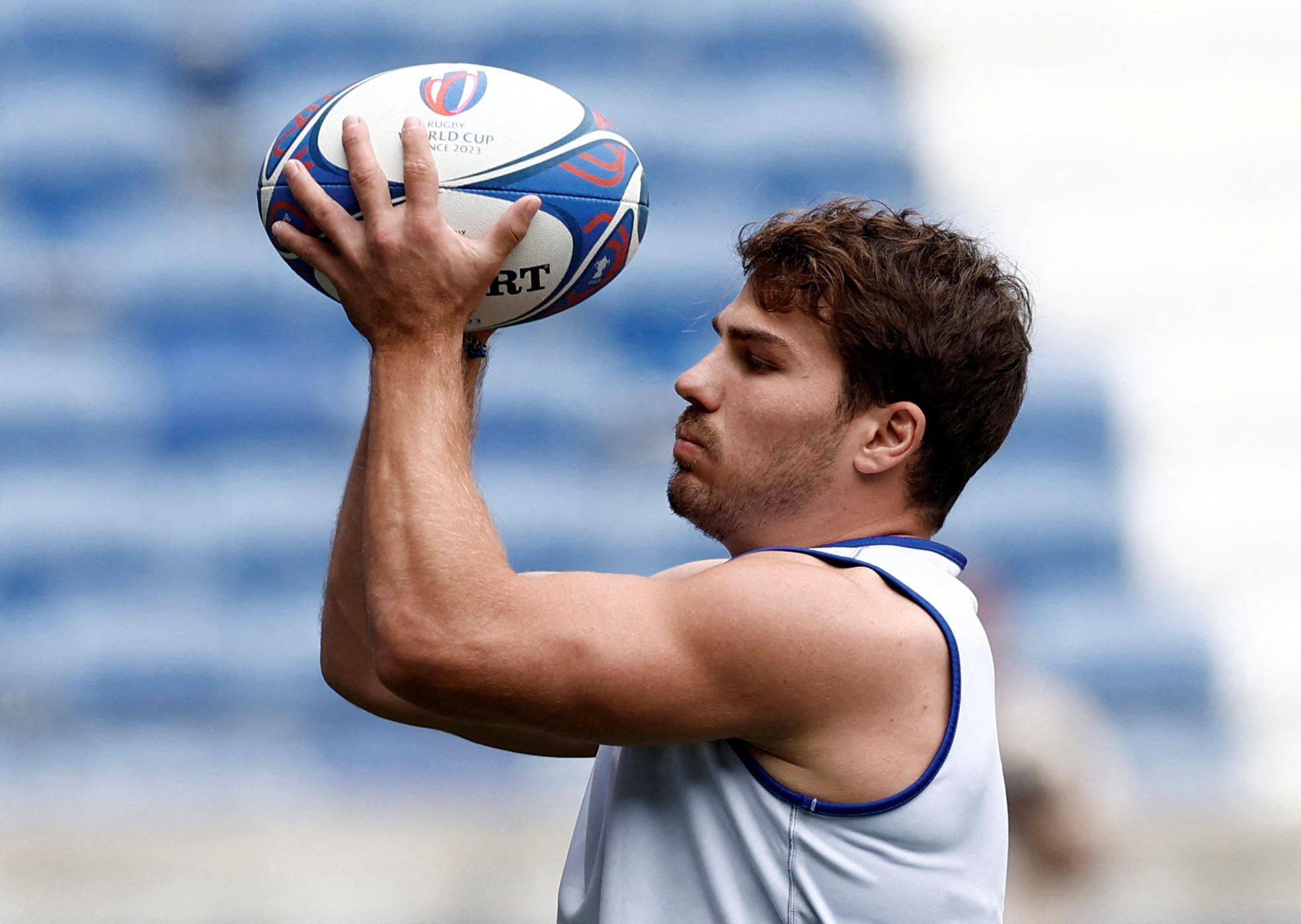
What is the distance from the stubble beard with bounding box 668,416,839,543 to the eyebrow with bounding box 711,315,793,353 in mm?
126

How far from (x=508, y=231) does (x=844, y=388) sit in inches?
19.2

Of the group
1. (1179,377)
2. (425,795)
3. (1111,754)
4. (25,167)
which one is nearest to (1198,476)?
(1179,377)

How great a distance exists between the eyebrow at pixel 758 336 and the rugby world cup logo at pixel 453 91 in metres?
0.46

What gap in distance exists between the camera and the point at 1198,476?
4105mm

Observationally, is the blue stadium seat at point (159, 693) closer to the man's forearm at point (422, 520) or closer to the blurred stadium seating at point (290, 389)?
the blurred stadium seating at point (290, 389)

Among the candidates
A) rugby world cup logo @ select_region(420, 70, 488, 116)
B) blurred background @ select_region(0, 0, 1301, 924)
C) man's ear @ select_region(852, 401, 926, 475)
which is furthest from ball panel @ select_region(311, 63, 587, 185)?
blurred background @ select_region(0, 0, 1301, 924)

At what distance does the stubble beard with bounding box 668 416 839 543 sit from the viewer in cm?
187

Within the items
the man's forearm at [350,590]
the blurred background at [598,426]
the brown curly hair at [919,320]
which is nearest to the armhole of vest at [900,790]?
the brown curly hair at [919,320]

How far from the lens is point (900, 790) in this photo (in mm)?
1638

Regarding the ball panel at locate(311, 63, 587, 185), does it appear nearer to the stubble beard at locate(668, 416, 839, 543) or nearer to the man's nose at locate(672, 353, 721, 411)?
the man's nose at locate(672, 353, 721, 411)

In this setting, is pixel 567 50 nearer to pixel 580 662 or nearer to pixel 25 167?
pixel 25 167

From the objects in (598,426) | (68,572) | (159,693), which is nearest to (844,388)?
(598,426)

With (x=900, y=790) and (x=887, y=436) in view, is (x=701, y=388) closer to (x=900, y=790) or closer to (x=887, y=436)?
(x=887, y=436)

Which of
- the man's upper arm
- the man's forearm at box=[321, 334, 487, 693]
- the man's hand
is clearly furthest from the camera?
the man's forearm at box=[321, 334, 487, 693]
